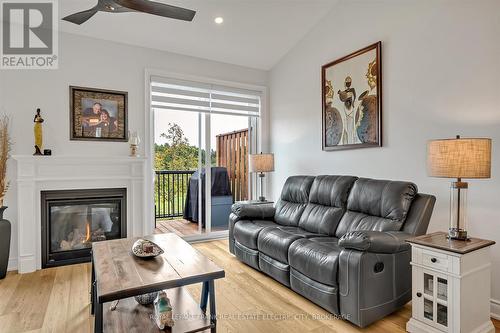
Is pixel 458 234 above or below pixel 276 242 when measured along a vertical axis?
above

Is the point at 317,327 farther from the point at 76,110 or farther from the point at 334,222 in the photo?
the point at 76,110

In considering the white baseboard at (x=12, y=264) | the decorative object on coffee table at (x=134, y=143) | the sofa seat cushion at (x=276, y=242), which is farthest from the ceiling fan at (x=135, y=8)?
the white baseboard at (x=12, y=264)

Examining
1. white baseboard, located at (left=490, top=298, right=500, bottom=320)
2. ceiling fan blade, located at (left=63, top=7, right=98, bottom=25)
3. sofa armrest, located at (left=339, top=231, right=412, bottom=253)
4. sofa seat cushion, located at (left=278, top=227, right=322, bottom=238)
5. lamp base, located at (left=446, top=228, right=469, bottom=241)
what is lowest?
white baseboard, located at (left=490, top=298, right=500, bottom=320)

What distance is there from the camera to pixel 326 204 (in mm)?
3193

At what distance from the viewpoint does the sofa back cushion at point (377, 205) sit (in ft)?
8.16

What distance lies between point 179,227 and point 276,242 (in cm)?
227

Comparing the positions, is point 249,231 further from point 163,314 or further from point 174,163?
point 174,163

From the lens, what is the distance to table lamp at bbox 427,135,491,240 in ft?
6.32

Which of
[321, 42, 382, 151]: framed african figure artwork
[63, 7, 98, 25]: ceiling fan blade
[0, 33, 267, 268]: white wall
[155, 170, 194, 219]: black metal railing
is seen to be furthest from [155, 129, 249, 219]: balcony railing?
[63, 7, 98, 25]: ceiling fan blade

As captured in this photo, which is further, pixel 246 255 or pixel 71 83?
pixel 71 83

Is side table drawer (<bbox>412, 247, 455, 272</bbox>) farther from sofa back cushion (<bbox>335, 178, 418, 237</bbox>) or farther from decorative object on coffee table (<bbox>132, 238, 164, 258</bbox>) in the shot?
decorative object on coffee table (<bbox>132, 238, 164, 258</bbox>)

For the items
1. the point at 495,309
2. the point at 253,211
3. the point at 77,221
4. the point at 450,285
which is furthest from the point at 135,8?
the point at 495,309

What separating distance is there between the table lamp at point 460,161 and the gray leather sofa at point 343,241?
1.09 ft

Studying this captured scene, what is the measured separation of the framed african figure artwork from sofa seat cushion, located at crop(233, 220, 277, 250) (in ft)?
4.43
